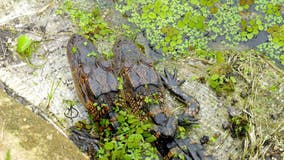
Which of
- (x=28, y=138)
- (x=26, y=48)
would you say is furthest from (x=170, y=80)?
(x=28, y=138)

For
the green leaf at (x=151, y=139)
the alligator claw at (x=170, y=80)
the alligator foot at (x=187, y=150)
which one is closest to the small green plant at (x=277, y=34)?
the alligator claw at (x=170, y=80)

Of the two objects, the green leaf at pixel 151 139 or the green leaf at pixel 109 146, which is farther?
the green leaf at pixel 151 139

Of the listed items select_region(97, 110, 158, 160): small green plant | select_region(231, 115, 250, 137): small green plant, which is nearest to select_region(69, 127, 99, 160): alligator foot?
select_region(97, 110, 158, 160): small green plant

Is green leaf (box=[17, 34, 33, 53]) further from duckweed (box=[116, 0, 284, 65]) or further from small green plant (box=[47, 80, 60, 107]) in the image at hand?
duckweed (box=[116, 0, 284, 65])

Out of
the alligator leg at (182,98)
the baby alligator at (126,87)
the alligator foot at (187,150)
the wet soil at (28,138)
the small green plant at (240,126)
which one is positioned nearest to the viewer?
the wet soil at (28,138)

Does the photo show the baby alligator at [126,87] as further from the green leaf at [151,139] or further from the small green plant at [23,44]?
the small green plant at [23,44]

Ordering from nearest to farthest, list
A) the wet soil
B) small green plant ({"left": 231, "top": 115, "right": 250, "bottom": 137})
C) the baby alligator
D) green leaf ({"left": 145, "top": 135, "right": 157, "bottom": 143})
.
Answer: the wet soil, green leaf ({"left": 145, "top": 135, "right": 157, "bottom": 143}), the baby alligator, small green plant ({"left": 231, "top": 115, "right": 250, "bottom": 137})

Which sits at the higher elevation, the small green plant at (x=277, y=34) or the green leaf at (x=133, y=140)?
the small green plant at (x=277, y=34)

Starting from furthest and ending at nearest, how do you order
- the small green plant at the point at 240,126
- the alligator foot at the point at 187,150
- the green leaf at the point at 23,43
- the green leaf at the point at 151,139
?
the green leaf at the point at 23,43, the small green plant at the point at 240,126, the alligator foot at the point at 187,150, the green leaf at the point at 151,139
